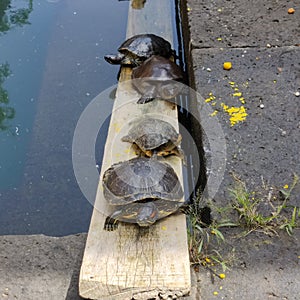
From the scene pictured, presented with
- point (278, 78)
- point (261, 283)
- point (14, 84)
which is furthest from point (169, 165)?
point (14, 84)

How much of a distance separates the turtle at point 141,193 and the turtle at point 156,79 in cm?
100

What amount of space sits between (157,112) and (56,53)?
1.74 meters

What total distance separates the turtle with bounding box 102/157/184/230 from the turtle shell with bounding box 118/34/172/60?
1685 mm

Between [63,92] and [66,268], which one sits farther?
[63,92]

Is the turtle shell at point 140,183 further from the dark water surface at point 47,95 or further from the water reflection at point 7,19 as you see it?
the water reflection at point 7,19

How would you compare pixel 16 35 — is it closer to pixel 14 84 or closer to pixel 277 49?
pixel 14 84

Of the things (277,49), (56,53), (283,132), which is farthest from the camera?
(56,53)

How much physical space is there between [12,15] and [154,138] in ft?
10.4

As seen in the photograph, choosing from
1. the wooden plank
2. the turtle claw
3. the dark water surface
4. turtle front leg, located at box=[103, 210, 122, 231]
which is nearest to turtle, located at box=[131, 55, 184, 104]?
the turtle claw

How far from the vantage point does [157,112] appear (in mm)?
3471

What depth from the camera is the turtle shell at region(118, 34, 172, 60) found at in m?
4.11

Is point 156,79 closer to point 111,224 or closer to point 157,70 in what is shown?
point 157,70

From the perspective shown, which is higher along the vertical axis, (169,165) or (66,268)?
(169,165)

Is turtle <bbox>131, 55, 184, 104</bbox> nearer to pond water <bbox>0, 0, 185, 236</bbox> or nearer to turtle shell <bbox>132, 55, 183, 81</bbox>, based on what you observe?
turtle shell <bbox>132, 55, 183, 81</bbox>
